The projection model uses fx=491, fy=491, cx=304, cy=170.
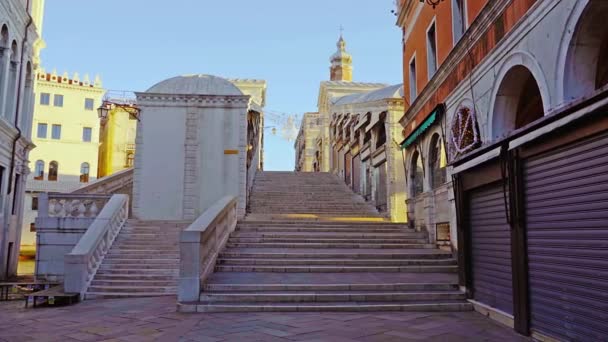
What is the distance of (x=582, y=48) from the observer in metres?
6.25

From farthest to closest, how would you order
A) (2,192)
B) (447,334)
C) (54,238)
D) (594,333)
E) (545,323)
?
(2,192), (54,238), (447,334), (545,323), (594,333)

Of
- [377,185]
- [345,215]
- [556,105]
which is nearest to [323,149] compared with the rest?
[377,185]

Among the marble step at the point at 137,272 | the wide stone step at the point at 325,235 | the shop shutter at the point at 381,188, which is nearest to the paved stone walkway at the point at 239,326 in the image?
the marble step at the point at 137,272

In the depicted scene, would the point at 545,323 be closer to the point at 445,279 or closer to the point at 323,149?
the point at 445,279

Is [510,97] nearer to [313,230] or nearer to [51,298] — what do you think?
[313,230]

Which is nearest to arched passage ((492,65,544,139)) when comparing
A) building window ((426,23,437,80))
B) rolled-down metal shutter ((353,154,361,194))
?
building window ((426,23,437,80))

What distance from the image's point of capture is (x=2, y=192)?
1791 centimetres

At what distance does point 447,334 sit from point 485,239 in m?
2.00

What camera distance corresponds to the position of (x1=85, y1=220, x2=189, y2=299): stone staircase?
10.0 metres

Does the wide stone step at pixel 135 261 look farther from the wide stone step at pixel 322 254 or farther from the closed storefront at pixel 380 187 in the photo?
the closed storefront at pixel 380 187

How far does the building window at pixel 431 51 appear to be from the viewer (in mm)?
13173

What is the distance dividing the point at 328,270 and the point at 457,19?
622 cm

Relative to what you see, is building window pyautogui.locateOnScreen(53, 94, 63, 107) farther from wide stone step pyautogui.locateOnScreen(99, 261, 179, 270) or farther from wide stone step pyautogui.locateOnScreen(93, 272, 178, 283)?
wide stone step pyautogui.locateOnScreen(93, 272, 178, 283)

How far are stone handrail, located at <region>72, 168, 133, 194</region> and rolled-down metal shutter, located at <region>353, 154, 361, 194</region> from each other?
422 inches
